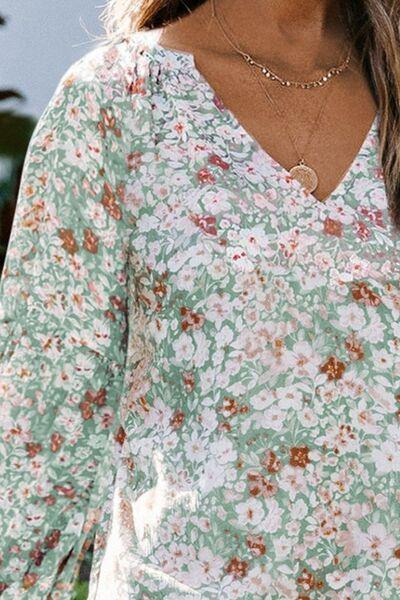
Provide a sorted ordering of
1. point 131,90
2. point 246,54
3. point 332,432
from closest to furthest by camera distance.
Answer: point 332,432 < point 131,90 < point 246,54

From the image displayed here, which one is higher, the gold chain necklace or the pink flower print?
the pink flower print

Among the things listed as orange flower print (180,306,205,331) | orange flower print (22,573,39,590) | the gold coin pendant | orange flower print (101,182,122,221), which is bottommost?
orange flower print (22,573,39,590)

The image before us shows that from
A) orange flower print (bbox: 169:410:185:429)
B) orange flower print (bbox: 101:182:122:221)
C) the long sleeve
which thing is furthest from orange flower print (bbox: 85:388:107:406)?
orange flower print (bbox: 101:182:122:221)

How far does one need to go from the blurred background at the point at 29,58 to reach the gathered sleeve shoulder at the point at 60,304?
1962 millimetres

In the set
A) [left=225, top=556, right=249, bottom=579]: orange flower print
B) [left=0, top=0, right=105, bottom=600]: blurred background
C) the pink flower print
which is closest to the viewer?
[left=225, top=556, right=249, bottom=579]: orange flower print

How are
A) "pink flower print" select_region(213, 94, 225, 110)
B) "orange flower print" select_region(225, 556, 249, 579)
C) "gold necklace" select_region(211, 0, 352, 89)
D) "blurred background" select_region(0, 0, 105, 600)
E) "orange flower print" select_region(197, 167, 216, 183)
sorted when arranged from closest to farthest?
"orange flower print" select_region(225, 556, 249, 579) → "orange flower print" select_region(197, 167, 216, 183) → "pink flower print" select_region(213, 94, 225, 110) → "gold necklace" select_region(211, 0, 352, 89) → "blurred background" select_region(0, 0, 105, 600)

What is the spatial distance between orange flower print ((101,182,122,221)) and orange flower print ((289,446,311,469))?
1.35 ft

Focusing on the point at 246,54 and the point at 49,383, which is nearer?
the point at 49,383

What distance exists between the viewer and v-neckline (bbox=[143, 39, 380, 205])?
2402 millimetres

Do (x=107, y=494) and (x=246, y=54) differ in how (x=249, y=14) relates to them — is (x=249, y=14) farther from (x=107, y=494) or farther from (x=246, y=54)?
(x=107, y=494)

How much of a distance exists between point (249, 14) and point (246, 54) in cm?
7

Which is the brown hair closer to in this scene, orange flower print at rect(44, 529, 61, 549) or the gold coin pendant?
the gold coin pendant

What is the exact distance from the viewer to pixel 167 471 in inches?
89.5

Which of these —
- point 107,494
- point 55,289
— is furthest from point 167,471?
point 55,289
